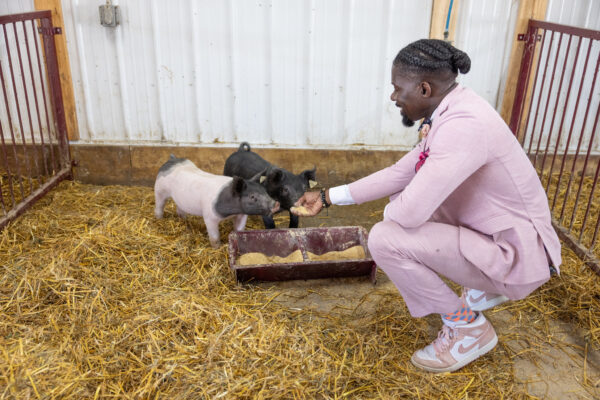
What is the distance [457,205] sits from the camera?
278 centimetres

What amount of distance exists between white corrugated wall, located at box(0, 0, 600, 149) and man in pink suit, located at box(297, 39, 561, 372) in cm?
278

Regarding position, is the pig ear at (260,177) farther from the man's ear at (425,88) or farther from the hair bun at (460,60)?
the hair bun at (460,60)

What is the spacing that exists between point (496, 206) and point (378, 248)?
663 millimetres

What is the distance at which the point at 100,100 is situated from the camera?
562cm

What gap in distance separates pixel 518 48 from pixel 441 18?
2.98 feet

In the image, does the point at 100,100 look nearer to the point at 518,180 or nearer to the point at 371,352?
the point at 371,352

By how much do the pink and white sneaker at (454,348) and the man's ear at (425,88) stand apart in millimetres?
1386

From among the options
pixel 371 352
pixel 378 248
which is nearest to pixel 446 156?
pixel 378 248

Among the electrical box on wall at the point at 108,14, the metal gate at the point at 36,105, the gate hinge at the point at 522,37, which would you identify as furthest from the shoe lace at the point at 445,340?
the electrical box on wall at the point at 108,14

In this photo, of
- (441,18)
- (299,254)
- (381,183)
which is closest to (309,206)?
(381,183)

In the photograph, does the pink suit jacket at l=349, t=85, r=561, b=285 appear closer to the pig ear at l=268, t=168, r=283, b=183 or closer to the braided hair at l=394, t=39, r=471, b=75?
the braided hair at l=394, t=39, r=471, b=75

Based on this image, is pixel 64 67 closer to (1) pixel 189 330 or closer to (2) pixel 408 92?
(1) pixel 189 330

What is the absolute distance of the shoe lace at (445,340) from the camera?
118 inches

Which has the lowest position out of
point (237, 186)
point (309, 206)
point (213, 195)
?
point (213, 195)
